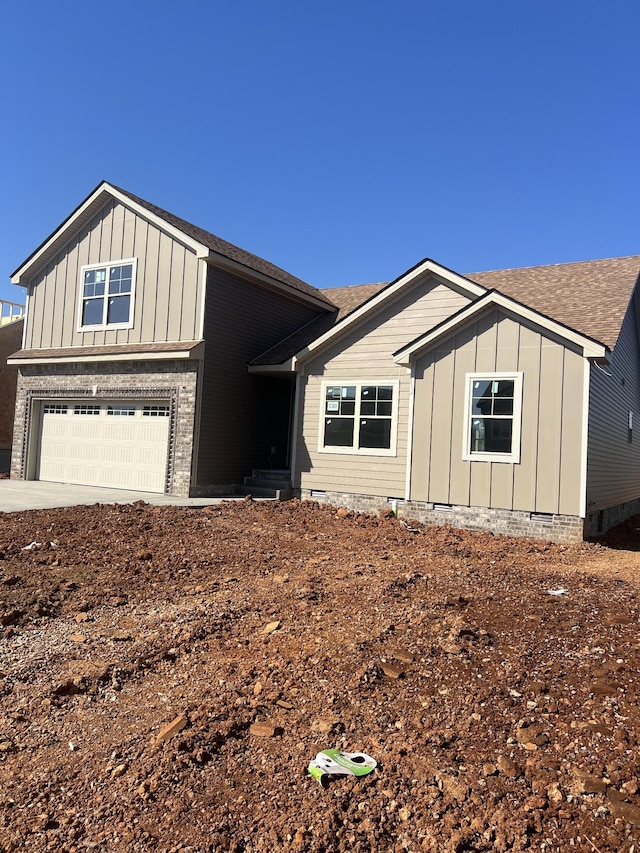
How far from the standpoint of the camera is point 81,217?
16.8m

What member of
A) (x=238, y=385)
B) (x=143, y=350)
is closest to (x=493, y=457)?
(x=238, y=385)

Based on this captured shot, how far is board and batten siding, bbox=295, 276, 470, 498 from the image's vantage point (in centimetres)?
1266

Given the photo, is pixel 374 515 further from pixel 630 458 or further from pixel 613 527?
pixel 630 458

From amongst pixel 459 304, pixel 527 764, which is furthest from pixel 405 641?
pixel 459 304

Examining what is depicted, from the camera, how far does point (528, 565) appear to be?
26.2 feet

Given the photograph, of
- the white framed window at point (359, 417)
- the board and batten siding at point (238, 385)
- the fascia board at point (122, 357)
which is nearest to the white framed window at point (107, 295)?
the fascia board at point (122, 357)

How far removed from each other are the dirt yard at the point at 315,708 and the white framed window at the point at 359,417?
19.2ft

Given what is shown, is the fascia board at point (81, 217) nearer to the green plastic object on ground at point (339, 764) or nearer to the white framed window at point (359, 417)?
the white framed window at point (359, 417)

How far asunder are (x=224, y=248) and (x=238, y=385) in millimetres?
3781

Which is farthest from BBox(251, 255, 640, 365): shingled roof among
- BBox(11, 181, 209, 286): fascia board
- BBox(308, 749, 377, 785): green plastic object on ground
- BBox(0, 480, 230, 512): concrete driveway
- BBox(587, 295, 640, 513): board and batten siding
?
BBox(308, 749, 377, 785): green plastic object on ground

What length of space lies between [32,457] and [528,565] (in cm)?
1474

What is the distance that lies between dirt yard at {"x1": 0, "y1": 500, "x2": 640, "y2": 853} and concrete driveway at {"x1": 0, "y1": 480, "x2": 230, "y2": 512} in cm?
522

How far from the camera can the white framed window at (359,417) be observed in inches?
507

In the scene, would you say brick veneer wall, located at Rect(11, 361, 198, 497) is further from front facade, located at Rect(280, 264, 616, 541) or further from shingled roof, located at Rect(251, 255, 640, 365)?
front facade, located at Rect(280, 264, 616, 541)
